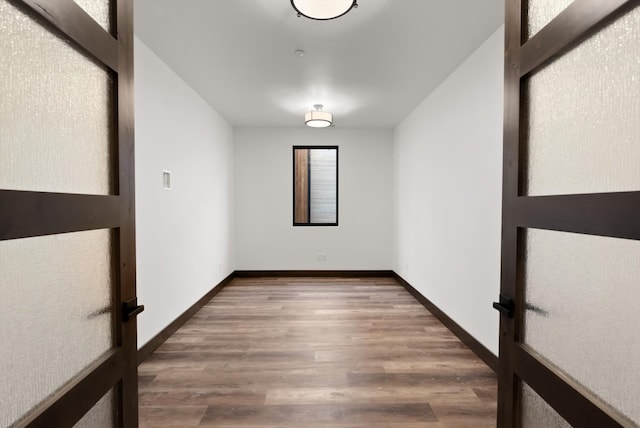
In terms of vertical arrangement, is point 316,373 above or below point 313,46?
below

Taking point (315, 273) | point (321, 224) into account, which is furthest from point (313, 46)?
point (315, 273)

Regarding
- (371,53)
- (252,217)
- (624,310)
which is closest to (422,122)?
(371,53)

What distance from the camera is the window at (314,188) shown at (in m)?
6.73

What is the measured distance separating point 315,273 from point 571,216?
17.2ft

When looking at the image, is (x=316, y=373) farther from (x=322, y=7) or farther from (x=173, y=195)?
(x=322, y=7)

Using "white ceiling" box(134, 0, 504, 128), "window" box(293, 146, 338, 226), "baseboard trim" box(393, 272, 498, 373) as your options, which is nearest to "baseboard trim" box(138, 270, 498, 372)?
"baseboard trim" box(393, 272, 498, 373)

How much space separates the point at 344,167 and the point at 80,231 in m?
5.16

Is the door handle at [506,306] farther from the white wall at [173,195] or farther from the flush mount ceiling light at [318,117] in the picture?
the flush mount ceiling light at [318,117]

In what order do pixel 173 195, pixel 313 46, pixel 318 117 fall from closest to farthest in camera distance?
pixel 313 46 < pixel 173 195 < pixel 318 117

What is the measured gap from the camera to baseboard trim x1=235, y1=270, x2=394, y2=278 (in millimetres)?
5832

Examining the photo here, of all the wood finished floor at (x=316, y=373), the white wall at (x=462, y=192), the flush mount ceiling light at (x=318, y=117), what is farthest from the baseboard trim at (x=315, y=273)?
the flush mount ceiling light at (x=318, y=117)

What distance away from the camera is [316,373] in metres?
2.43

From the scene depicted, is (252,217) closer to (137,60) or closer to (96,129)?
(137,60)

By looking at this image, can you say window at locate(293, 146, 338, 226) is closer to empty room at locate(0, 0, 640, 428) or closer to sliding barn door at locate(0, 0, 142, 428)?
empty room at locate(0, 0, 640, 428)
